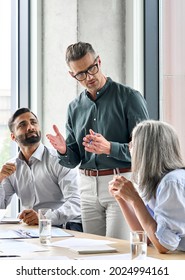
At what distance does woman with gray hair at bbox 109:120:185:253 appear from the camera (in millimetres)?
2709

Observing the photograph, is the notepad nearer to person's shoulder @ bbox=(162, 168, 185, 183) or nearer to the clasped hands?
person's shoulder @ bbox=(162, 168, 185, 183)

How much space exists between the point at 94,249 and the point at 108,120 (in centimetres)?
130

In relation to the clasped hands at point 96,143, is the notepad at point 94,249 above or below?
below

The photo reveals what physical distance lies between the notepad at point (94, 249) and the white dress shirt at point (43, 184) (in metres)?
1.26

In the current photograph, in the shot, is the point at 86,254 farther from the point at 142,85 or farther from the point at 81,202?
the point at 142,85

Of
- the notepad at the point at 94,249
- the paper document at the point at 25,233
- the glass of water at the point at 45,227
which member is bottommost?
the paper document at the point at 25,233

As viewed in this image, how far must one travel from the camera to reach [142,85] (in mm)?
5039

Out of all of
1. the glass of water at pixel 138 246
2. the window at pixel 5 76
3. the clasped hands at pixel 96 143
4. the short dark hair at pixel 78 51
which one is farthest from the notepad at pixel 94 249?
the window at pixel 5 76

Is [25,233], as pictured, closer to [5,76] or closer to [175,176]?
[175,176]

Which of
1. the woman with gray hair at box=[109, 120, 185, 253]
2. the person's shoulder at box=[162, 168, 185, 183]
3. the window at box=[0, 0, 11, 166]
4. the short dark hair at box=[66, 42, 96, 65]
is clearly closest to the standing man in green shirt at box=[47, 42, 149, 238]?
the short dark hair at box=[66, 42, 96, 65]

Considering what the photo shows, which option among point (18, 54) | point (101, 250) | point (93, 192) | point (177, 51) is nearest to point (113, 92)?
point (93, 192)

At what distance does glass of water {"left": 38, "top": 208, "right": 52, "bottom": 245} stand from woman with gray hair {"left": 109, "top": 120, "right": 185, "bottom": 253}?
0.35 meters

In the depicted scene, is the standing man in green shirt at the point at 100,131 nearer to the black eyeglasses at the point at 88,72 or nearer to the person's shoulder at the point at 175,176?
the black eyeglasses at the point at 88,72

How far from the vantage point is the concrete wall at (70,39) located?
17.1ft
